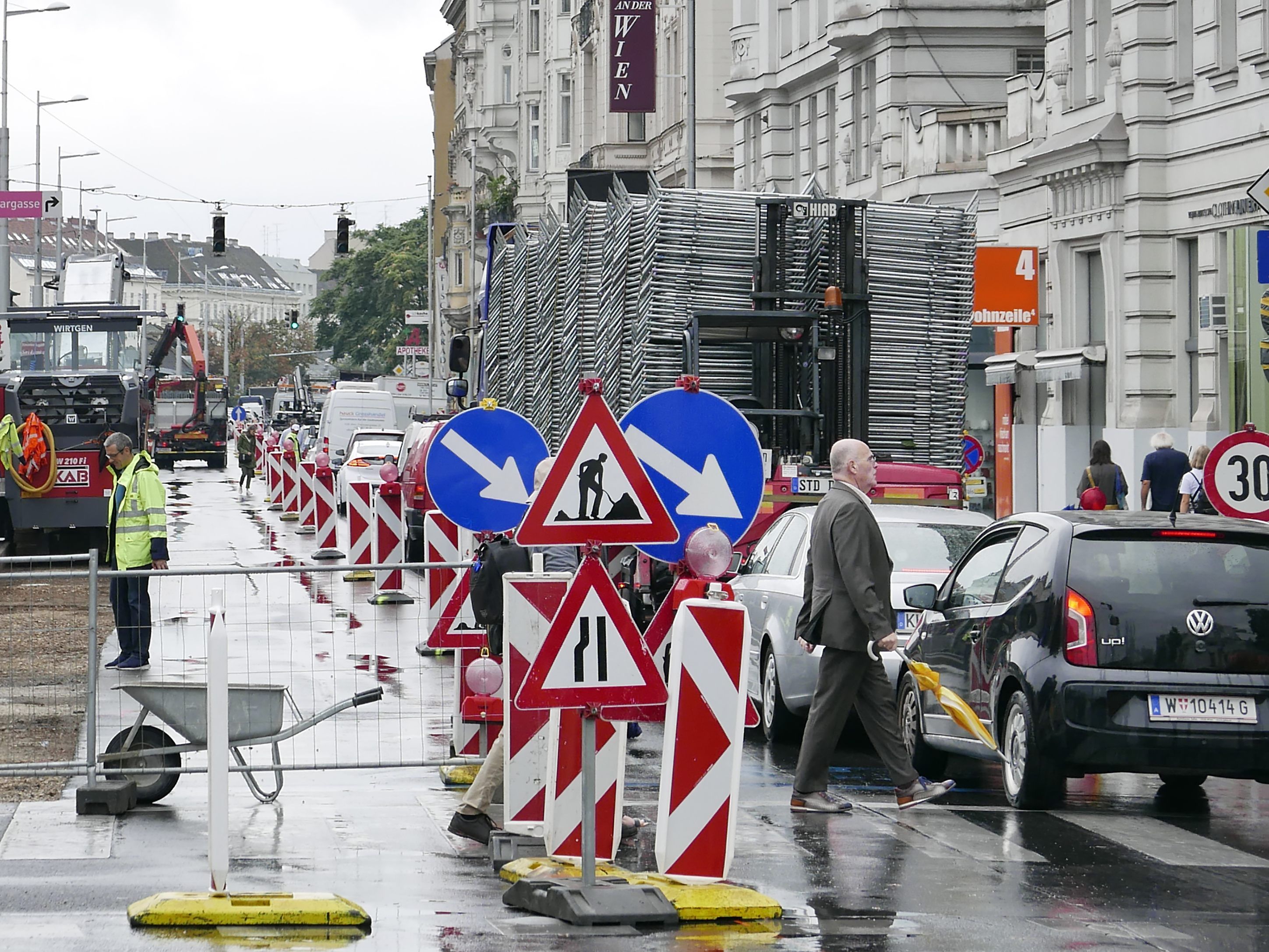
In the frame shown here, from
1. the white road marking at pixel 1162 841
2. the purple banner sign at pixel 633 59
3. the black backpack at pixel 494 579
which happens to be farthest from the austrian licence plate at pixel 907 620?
the purple banner sign at pixel 633 59

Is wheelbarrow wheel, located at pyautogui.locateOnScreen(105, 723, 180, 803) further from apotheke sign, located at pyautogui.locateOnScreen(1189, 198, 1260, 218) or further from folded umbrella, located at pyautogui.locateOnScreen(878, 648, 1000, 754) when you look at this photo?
apotheke sign, located at pyautogui.locateOnScreen(1189, 198, 1260, 218)

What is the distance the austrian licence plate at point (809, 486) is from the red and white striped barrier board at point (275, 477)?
26317mm

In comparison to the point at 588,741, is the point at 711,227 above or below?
above

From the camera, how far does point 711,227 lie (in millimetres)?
17922

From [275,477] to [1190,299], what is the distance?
996 inches

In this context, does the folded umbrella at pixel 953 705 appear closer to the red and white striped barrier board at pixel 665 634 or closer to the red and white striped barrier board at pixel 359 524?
the red and white striped barrier board at pixel 665 634

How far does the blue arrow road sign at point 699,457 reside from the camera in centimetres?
891

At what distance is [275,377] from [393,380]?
13199cm

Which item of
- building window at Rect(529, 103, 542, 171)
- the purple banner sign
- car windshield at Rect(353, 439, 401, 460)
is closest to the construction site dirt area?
car windshield at Rect(353, 439, 401, 460)

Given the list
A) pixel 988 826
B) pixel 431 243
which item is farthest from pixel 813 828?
pixel 431 243

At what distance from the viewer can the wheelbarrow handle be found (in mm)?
10406

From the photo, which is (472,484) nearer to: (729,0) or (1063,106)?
(1063,106)

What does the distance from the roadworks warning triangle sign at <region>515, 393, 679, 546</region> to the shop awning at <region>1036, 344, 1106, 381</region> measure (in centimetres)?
2060

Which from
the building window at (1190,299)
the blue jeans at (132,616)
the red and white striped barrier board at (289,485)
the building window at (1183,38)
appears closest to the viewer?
the blue jeans at (132,616)
